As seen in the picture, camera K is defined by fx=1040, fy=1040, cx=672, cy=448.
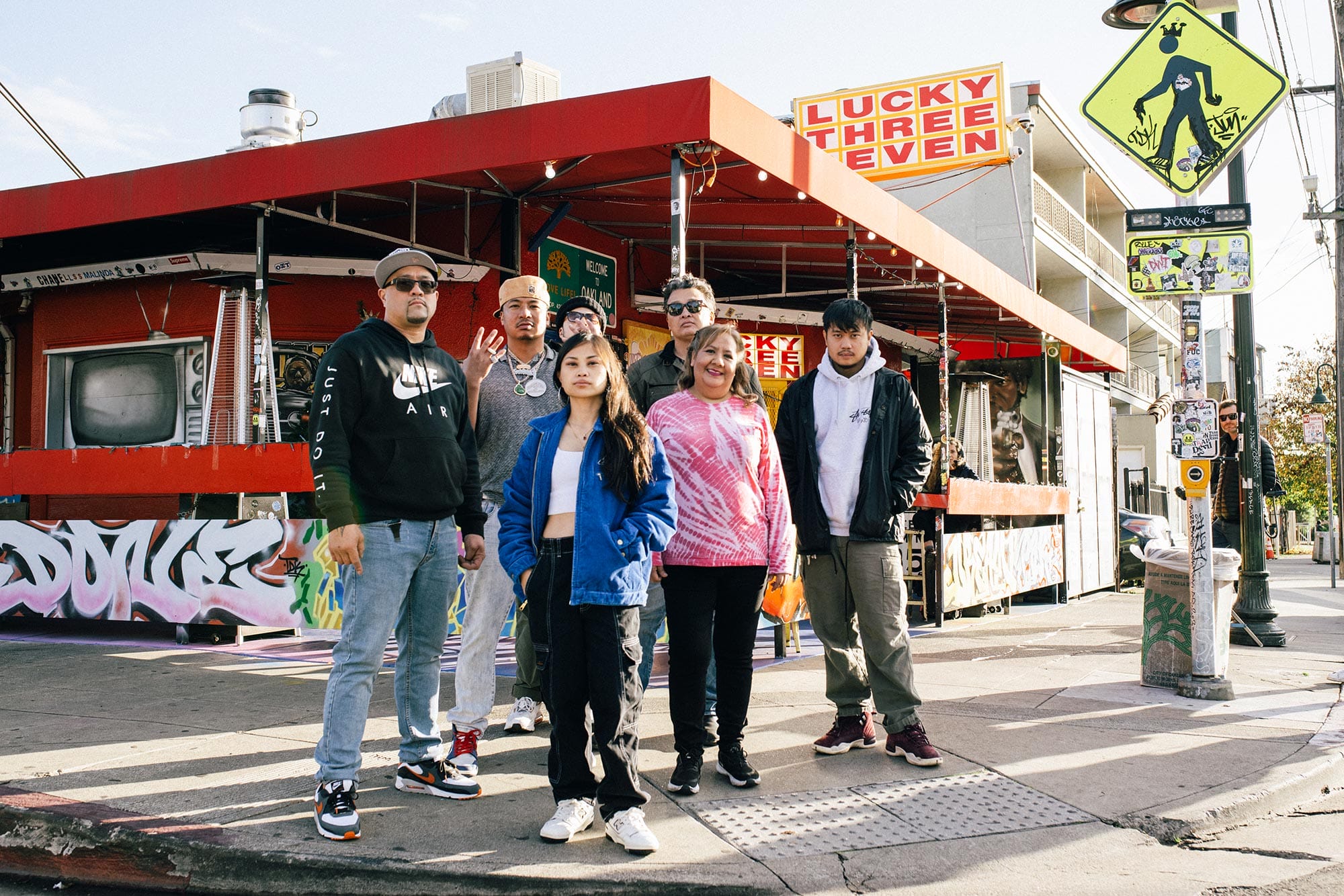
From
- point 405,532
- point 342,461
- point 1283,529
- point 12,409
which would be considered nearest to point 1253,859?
point 405,532

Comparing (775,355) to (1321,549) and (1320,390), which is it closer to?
(1321,549)

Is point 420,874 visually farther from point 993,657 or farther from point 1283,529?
point 1283,529

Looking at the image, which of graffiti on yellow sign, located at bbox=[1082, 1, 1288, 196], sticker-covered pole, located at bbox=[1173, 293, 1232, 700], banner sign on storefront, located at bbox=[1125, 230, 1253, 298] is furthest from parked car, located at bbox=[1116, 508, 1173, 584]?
graffiti on yellow sign, located at bbox=[1082, 1, 1288, 196]

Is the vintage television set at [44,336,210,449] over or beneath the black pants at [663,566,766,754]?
over

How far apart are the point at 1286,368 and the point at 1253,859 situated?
4000 cm

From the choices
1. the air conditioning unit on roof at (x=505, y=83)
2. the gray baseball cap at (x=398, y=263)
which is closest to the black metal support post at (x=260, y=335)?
the air conditioning unit on roof at (x=505, y=83)

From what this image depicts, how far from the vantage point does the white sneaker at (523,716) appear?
17.1ft

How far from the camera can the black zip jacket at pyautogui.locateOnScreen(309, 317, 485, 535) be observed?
3.76 meters

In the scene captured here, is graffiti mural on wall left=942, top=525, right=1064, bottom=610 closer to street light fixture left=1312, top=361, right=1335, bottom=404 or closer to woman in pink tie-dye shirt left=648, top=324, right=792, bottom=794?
woman in pink tie-dye shirt left=648, top=324, right=792, bottom=794

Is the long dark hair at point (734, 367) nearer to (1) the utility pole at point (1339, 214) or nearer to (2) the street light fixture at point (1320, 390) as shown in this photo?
(1) the utility pole at point (1339, 214)

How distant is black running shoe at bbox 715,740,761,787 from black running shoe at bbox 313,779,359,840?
1.47m

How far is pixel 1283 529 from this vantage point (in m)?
42.9

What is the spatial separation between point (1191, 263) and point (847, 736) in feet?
13.2

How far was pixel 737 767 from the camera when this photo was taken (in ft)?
14.0
